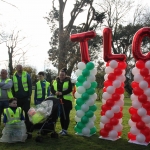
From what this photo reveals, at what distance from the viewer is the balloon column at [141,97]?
19.5 ft

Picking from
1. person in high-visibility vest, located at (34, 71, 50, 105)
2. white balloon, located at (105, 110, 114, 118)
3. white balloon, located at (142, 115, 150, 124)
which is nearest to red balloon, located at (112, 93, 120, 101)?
white balloon, located at (105, 110, 114, 118)

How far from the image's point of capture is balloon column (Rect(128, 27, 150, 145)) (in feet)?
19.5

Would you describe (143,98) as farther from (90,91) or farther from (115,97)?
(90,91)

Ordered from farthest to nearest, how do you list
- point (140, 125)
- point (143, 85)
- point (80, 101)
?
point (80, 101), point (140, 125), point (143, 85)

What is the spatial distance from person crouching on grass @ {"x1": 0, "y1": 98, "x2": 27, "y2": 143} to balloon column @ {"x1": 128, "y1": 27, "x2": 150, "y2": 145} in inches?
102

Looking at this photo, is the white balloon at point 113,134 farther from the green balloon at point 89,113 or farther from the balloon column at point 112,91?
the green balloon at point 89,113

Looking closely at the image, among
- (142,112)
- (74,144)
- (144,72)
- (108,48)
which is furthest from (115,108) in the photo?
(108,48)

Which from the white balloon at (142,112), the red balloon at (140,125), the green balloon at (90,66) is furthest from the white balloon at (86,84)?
the red balloon at (140,125)

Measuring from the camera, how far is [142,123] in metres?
6.00

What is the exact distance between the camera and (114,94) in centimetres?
636

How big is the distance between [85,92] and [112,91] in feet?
2.39

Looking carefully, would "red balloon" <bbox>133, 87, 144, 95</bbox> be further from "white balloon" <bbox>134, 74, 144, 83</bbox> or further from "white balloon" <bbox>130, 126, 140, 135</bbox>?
"white balloon" <bbox>130, 126, 140, 135</bbox>

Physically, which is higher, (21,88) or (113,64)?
(113,64)

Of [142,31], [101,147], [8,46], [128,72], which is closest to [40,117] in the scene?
[101,147]
